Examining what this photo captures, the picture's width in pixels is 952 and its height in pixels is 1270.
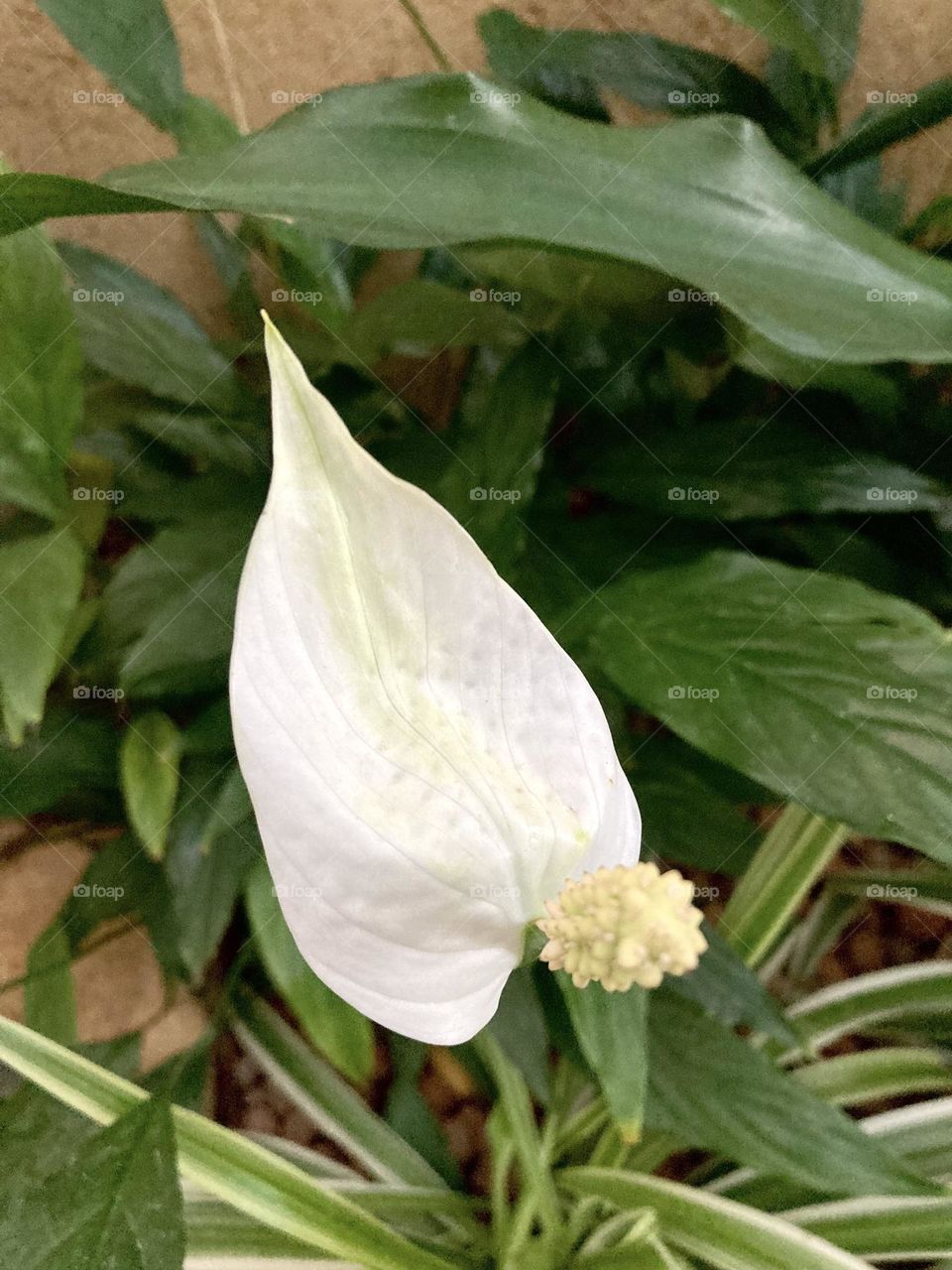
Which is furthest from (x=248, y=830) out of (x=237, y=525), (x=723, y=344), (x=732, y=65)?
(x=732, y=65)

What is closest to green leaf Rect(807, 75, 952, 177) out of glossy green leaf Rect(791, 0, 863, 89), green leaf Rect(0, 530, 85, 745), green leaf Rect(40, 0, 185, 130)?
glossy green leaf Rect(791, 0, 863, 89)

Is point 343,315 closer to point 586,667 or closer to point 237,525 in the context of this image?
point 237,525

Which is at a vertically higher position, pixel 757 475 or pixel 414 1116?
pixel 757 475

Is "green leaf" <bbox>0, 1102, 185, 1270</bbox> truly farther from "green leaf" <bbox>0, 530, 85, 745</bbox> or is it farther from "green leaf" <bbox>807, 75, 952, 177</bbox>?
"green leaf" <bbox>807, 75, 952, 177</bbox>

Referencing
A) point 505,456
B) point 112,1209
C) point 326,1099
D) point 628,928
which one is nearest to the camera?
point 628,928

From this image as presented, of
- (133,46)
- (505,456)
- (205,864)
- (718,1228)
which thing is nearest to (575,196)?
(505,456)

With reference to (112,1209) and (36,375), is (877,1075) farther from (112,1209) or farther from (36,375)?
(36,375)

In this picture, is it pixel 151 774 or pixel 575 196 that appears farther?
pixel 151 774
